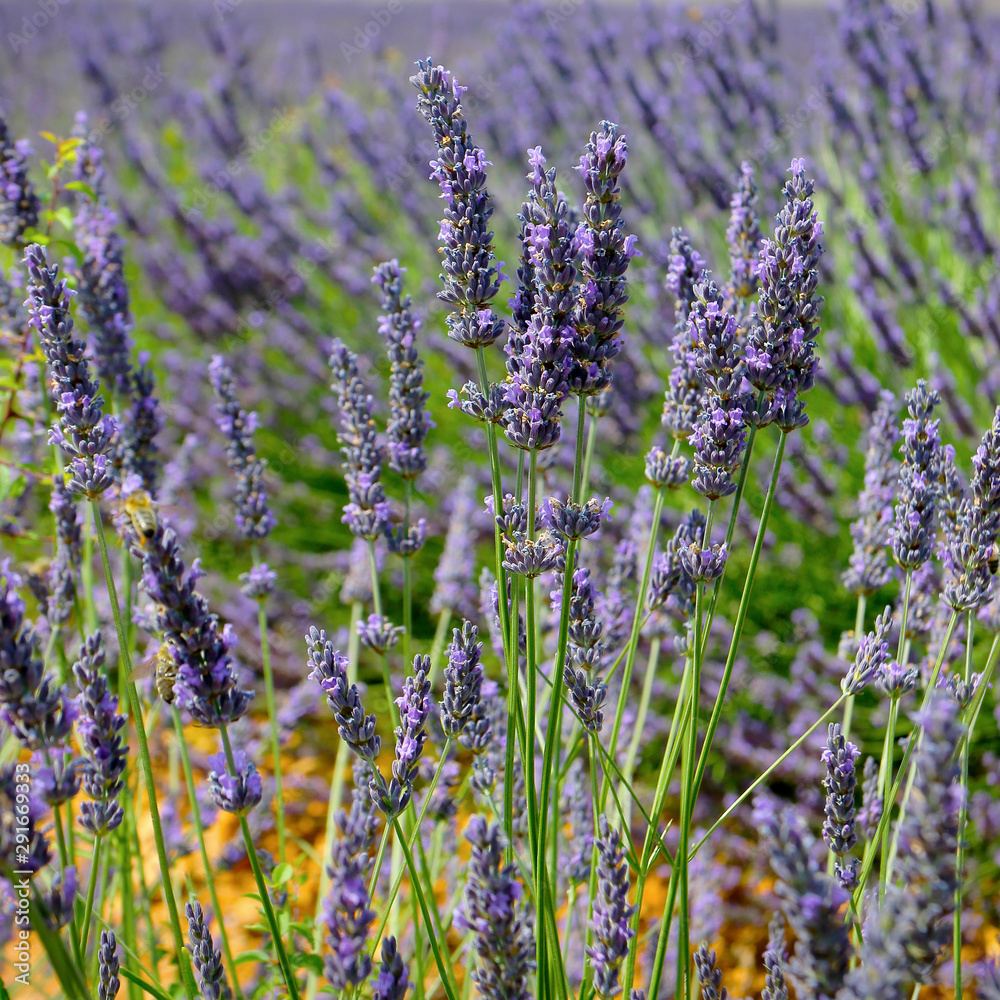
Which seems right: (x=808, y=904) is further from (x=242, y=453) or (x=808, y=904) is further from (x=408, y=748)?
(x=242, y=453)

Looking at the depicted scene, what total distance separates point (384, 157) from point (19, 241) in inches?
128

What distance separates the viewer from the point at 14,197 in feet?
5.77

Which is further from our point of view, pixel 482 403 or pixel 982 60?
pixel 982 60

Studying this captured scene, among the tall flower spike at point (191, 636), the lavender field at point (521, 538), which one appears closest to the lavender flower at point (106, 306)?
the lavender field at point (521, 538)

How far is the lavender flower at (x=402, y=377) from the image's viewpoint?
1525 mm

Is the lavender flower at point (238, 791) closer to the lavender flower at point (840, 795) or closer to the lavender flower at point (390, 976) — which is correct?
the lavender flower at point (390, 976)

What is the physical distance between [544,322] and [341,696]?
0.53 metres

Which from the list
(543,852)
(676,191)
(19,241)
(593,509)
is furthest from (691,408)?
(676,191)

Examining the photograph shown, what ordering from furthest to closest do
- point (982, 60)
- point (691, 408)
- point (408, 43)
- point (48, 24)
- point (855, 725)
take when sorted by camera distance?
1. point (408, 43)
2. point (48, 24)
3. point (982, 60)
4. point (855, 725)
5. point (691, 408)

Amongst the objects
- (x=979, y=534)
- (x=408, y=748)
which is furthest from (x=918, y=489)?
(x=408, y=748)

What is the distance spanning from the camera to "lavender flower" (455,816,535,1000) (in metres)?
0.98

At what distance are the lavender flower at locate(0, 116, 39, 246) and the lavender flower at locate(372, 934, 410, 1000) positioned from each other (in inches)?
57.3

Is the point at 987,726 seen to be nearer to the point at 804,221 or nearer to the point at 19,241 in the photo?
the point at 804,221

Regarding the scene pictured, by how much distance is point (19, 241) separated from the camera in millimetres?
1785
